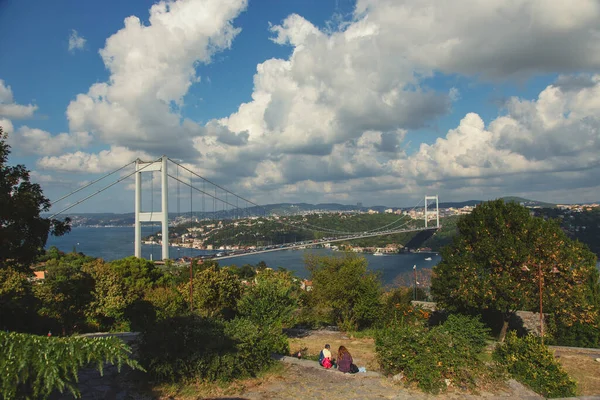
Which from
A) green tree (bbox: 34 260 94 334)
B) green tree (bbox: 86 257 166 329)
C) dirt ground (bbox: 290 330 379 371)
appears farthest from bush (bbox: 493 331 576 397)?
green tree (bbox: 34 260 94 334)

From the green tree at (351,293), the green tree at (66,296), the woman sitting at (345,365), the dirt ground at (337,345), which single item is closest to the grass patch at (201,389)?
the woman sitting at (345,365)

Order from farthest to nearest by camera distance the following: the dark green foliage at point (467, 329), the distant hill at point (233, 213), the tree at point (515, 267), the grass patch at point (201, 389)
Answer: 1. the distant hill at point (233, 213)
2. the tree at point (515, 267)
3. the dark green foliage at point (467, 329)
4. the grass patch at point (201, 389)

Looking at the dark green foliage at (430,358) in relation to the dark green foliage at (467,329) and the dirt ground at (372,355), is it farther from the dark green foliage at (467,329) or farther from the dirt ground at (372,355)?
the dark green foliage at (467,329)

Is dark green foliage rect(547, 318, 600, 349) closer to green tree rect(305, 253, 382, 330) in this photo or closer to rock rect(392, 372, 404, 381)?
green tree rect(305, 253, 382, 330)

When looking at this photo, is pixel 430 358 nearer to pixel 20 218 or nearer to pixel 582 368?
pixel 582 368

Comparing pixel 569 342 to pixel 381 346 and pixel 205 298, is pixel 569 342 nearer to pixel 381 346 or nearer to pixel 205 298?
pixel 381 346

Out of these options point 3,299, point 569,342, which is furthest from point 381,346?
point 569,342

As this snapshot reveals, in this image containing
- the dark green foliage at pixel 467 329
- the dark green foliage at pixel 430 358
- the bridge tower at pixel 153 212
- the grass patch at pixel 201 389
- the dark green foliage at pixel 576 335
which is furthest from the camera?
the bridge tower at pixel 153 212
